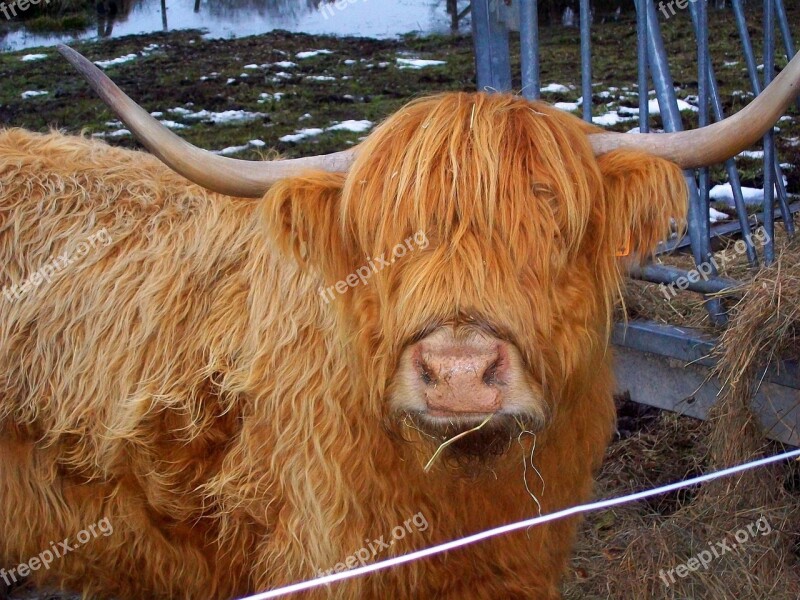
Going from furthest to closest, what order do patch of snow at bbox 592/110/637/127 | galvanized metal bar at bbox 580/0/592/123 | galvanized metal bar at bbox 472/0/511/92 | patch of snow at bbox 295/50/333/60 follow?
patch of snow at bbox 295/50/333/60
patch of snow at bbox 592/110/637/127
galvanized metal bar at bbox 472/0/511/92
galvanized metal bar at bbox 580/0/592/123

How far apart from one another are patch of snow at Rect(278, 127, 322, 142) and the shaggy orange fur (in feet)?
11.7

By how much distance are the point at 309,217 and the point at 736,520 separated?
2051 millimetres

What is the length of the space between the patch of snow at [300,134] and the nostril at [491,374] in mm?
5126

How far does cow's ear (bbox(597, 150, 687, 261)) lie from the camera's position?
2.29 meters

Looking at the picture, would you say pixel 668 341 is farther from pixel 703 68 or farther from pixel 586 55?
pixel 586 55

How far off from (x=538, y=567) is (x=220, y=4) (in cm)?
647

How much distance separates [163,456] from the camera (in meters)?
2.86

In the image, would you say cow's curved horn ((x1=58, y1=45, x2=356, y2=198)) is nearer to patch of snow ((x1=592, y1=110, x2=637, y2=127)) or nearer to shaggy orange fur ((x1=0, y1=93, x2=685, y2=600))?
shaggy orange fur ((x1=0, y1=93, x2=685, y2=600))

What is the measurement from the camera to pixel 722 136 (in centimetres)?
222

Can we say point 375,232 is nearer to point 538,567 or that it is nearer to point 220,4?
point 538,567

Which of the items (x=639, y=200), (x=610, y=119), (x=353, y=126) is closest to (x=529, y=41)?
(x=639, y=200)

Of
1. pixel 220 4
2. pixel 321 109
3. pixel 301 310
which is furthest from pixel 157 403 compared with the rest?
pixel 220 4

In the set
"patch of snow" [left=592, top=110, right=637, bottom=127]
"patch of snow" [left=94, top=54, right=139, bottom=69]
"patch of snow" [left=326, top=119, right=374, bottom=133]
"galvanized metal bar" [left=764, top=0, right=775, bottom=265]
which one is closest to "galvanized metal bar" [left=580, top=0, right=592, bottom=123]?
"galvanized metal bar" [left=764, top=0, right=775, bottom=265]

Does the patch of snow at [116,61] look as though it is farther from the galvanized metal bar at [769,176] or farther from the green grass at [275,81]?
the galvanized metal bar at [769,176]
